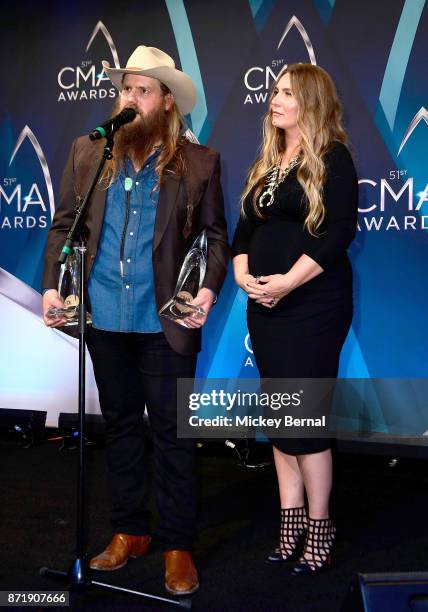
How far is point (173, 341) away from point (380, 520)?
1.51 metres

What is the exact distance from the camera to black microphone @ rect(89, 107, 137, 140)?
7.23 ft

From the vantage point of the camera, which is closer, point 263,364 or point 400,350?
point 263,364

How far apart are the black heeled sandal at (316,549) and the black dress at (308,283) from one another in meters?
0.29

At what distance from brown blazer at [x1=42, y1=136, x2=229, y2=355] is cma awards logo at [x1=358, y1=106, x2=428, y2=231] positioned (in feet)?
6.75

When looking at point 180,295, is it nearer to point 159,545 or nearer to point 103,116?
point 159,545

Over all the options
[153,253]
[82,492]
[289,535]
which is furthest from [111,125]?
[289,535]

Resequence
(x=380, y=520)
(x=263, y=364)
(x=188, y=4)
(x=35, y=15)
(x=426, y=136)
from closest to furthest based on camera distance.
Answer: (x=263, y=364)
(x=380, y=520)
(x=426, y=136)
(x=188, y=4)
(x=35, y=15)

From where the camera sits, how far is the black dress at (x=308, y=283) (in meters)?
2.68

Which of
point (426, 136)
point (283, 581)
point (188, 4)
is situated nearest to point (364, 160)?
point (426, 136)

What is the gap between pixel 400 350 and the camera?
4504mm

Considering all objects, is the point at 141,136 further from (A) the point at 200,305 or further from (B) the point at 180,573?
(B) the point at 180,573

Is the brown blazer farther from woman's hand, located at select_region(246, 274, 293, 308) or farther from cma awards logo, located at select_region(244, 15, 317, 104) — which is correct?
cma awards logo, located at select_region(244, 15, 317, 104)

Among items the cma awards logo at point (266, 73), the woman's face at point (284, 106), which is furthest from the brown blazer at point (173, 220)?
the cma awards logo at point (266, 73)

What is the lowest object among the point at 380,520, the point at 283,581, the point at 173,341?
the point at 283,581
